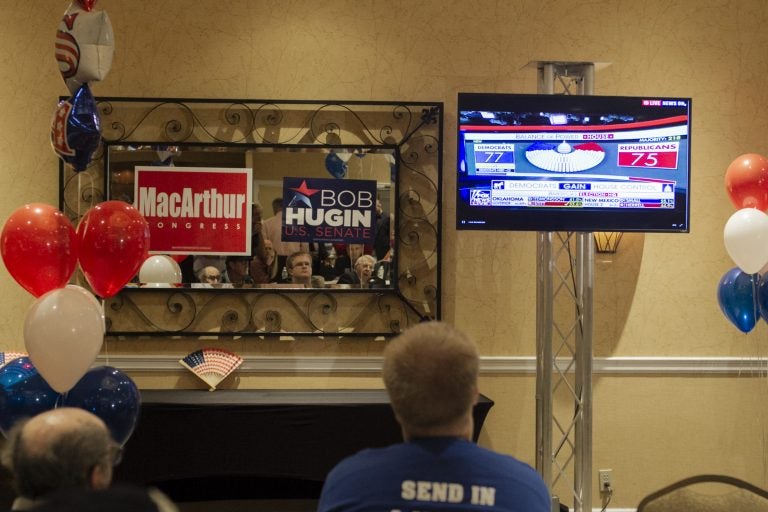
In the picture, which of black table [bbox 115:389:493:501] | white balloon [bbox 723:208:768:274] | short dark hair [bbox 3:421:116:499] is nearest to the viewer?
short dark hair [bbox 3:421:116:499]

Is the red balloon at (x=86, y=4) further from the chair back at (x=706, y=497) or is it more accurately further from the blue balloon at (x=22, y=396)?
the chair back at (x=706, y=497)

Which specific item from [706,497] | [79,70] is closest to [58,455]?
[706,497]

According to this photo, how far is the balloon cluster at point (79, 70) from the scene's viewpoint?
321cm

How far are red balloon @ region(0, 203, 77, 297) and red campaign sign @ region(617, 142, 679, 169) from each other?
2.55m

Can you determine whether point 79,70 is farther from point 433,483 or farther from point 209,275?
point 433,483

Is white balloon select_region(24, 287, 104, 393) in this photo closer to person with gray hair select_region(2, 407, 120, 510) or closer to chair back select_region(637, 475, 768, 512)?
person with gray hair select_region(2, 407, 120, 510)

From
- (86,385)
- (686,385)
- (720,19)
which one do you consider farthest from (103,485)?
(720,19)

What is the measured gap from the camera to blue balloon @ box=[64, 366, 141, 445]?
3.07m

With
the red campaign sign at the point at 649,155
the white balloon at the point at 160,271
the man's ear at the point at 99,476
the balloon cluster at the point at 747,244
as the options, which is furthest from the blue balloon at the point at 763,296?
the man's ear at the point at 99,476

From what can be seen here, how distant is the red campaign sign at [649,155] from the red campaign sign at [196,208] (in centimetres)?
195

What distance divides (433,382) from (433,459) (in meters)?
0.17

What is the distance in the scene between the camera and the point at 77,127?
3.21m

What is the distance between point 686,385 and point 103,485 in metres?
3.97

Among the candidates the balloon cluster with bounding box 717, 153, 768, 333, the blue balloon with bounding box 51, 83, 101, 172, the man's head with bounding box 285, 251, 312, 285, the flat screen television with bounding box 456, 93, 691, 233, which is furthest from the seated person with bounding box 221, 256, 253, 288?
the balloon cluster with bounding box 717, 153, 768, 333
